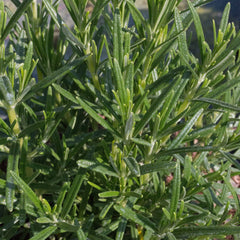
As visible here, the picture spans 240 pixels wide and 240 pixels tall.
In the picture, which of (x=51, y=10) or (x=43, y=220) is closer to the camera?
(x=43, y=220)

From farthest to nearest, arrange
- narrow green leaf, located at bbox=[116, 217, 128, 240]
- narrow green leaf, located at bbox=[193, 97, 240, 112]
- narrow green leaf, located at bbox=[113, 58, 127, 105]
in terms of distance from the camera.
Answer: narrow green leaf, located at bbox=[116, 217, 128, 240] → narrow green leaf, located at bbox=[193, 97, 240, 112] → narrow green leaf, located at bbox=[113, 58, 127, 105]

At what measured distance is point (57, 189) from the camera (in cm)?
101

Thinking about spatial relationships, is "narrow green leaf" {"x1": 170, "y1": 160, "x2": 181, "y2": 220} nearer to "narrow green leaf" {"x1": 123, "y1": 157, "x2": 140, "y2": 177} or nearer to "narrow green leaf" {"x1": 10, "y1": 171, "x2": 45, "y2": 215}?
"narrow green leaf" {"x1": 123, "y1": 157, "x2": 140, "y2": 177}

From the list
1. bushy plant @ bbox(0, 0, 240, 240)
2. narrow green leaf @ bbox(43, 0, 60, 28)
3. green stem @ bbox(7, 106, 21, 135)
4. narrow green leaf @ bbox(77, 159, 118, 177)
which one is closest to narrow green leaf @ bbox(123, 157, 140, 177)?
bushy plant @ bbox(0, 0, 240, 240)

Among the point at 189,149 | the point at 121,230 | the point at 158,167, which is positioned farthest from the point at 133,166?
the point at 121,230

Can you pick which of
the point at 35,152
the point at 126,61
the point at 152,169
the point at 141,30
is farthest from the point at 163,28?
the point at 35,152

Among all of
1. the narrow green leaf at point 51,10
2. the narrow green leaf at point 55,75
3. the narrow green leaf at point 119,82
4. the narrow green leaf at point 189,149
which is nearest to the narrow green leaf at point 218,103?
the narrow green leaf at point 189,149

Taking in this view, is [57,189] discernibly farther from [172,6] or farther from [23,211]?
[172,6]

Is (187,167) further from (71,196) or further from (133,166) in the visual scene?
(71,196)

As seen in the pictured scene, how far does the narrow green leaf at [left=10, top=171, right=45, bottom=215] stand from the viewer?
2.55 ft

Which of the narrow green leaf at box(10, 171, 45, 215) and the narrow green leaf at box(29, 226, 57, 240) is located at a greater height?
the narrow green leaf at box(10, 171, 45, 215)

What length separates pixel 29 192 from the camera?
0.81 meters

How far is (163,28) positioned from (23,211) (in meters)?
0.70

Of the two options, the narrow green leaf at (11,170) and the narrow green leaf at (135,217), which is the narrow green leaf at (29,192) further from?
the narrow green leaf at (135,217)
